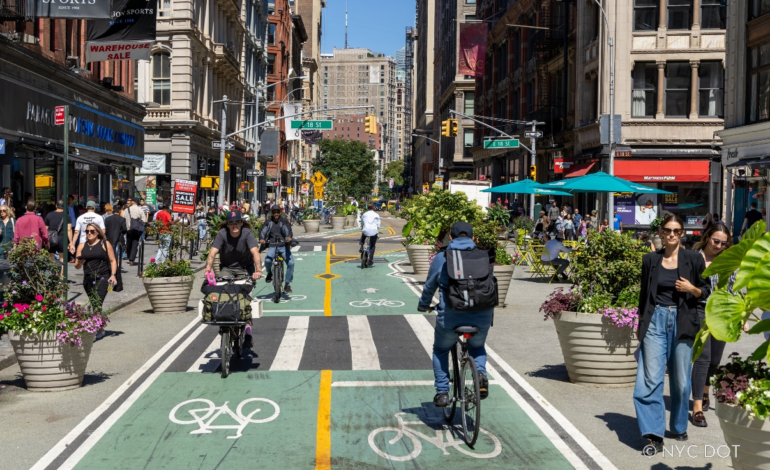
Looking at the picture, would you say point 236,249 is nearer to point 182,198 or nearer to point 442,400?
point 442,400

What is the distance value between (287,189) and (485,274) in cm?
9440

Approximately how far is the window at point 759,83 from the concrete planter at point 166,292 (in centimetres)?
2164

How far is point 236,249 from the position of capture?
1135 cm

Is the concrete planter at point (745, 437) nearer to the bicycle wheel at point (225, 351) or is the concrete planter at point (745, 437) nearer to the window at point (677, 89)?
the bicycle wheel at point (225, 351)

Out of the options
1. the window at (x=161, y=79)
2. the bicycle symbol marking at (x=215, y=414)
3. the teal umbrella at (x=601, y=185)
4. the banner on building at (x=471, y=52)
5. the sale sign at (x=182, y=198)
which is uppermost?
the banner on building at (x=471, y=52)

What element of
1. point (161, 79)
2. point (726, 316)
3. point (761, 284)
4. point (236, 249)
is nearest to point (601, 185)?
point (236, 249)

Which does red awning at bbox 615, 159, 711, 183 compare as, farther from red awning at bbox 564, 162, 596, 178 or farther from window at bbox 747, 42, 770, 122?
window at bbox 747, 42, 770, 122

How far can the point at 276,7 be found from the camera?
9300 centimetres

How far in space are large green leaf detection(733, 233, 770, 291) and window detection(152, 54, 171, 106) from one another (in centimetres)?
4703

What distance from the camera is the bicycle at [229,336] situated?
10.1 metres

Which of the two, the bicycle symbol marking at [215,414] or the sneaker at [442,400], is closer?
the sneaker at [442,400]

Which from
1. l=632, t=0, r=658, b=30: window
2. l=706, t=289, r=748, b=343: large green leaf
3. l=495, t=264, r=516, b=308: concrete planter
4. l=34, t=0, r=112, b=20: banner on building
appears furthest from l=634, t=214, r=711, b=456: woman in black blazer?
l=632, t=0, r=658, b=30: window

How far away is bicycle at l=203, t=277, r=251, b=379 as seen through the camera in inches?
400

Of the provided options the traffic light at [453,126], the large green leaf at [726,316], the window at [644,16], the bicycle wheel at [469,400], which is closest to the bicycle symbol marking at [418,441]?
the bicycle wheel at [469,400]
